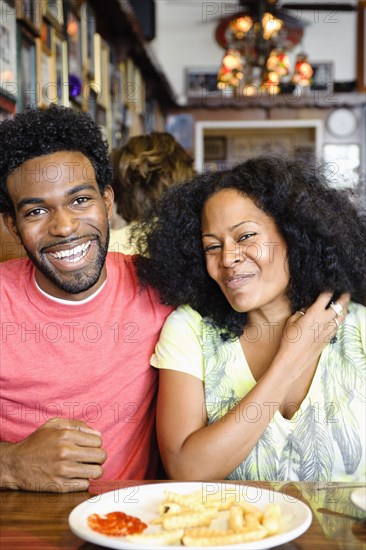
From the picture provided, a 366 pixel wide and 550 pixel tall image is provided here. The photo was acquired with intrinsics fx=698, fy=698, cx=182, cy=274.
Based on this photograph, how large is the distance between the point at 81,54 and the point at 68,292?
111 inches

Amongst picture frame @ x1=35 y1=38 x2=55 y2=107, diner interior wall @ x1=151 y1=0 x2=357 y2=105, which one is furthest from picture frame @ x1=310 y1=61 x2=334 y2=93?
picture frame @ x1=35 y1=38 x2=55 y2=107

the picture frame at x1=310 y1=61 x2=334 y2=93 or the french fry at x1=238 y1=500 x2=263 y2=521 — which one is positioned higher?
the picture frame at x1=310 y1=61 x2=334 y2=93

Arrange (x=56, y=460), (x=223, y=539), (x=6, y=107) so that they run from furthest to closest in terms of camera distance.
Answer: (x=6, y=107)
(x=56, y=460)
(x=223, y=539)

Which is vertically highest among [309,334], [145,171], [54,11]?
[54,11]

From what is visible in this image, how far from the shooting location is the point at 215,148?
1023cm

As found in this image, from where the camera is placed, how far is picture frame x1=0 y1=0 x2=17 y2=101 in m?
2.75

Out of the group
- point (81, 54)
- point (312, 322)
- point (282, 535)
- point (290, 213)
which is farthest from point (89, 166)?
point (81, 54)

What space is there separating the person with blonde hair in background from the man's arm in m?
1.67

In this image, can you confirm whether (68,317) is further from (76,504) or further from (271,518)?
(271,518)

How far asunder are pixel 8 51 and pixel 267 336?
70.0 inches

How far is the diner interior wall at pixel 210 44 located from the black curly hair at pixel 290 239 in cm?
740

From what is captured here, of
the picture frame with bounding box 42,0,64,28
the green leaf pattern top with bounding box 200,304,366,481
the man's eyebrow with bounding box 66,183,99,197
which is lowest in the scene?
the green leaf pattern top with bounding box 200,304,366,481

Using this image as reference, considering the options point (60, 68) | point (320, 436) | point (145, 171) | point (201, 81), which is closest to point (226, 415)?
point (320, 436)

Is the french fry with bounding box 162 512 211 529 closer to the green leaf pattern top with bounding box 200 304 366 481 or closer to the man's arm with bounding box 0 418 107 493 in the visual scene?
the man's arm with bounding box 0 418 107 493
